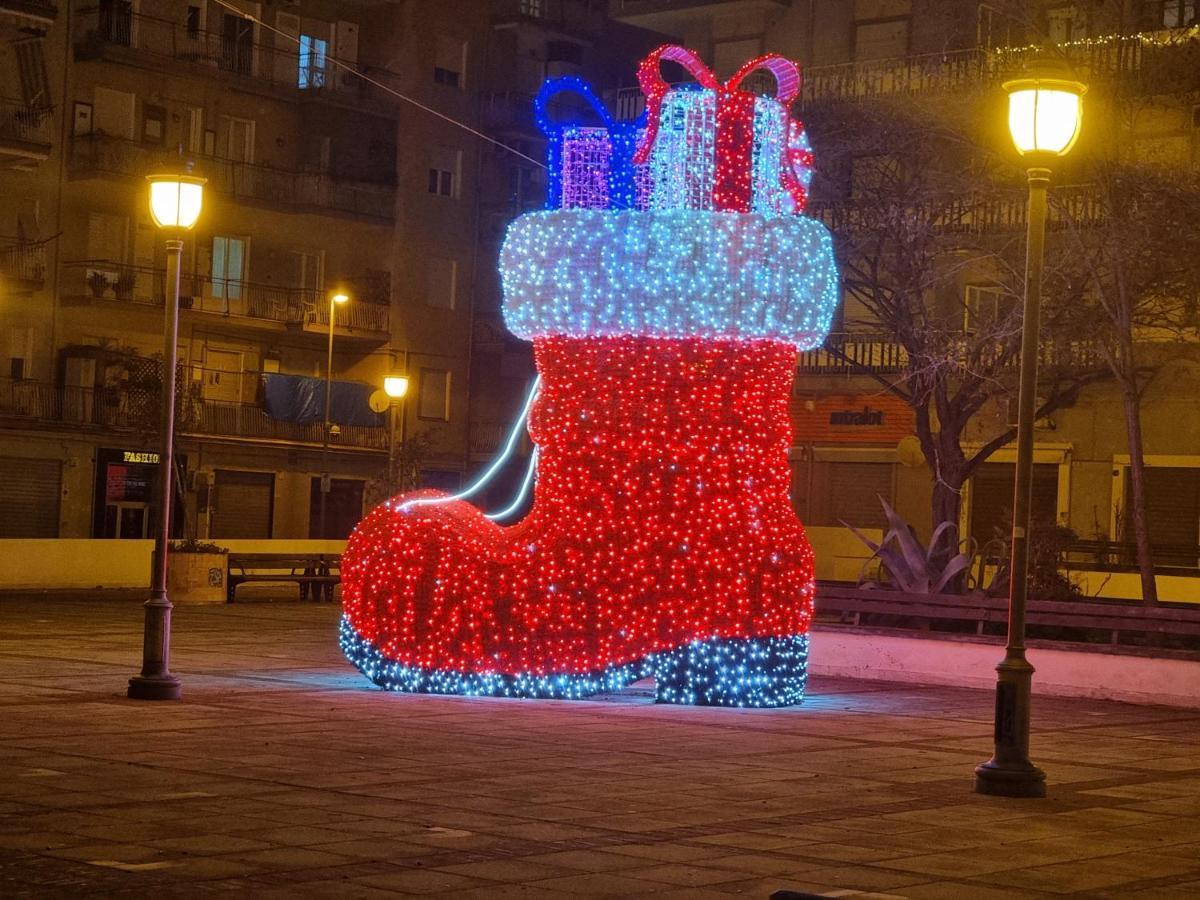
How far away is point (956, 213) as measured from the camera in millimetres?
31078

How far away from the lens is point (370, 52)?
54.2 m

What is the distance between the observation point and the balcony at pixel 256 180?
4634 cm

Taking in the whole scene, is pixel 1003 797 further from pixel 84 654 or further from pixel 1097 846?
pixel 84 654

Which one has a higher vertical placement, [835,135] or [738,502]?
[835,135]

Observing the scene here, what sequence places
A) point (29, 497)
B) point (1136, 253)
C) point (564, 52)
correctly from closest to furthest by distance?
point (1136, 253)
point (29, 497)
point (564, 52)

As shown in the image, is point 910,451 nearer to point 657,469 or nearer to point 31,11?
point 31,11

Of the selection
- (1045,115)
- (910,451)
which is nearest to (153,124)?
(910,451)

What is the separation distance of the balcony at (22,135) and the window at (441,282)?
42.4 feet

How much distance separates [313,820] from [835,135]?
22.7 m

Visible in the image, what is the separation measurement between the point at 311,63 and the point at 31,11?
1108 centimetres

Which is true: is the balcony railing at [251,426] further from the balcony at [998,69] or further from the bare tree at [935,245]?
the bare tree at [935,245]

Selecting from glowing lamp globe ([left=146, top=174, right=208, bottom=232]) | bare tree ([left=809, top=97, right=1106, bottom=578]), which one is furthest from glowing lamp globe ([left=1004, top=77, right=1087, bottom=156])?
bare tree ([left=809, top=97, right=1106, bottom=578])

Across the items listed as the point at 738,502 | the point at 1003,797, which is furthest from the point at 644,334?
the point at 1003,797

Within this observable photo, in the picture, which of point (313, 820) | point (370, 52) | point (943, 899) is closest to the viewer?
point (943, 899)
